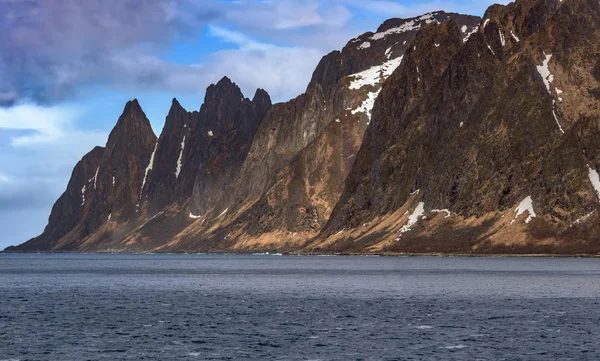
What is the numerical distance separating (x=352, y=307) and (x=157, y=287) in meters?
50.8

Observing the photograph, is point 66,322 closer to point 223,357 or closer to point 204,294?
point 223,357

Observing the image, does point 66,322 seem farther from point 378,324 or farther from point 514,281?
point 514,281

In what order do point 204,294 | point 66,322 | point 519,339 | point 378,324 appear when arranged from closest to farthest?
point 519,339
point 378,324
point 66,322
point 204,294

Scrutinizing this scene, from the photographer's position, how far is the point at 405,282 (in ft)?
439

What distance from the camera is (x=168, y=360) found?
56250 mm

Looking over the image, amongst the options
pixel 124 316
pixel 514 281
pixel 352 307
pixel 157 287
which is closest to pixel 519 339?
pixel 352 307

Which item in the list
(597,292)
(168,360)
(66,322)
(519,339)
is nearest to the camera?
(168,360)

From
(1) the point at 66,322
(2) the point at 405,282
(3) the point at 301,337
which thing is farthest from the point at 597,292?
(1) the point at 66,322

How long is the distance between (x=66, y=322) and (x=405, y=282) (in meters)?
64.9

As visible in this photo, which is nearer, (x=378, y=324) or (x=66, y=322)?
(x=378, y=324)

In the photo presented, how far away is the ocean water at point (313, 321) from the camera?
5953 centimetres

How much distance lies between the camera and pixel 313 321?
3083 inches

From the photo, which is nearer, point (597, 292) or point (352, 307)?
point (352, 307)

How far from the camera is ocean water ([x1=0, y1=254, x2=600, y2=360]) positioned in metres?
59.5
